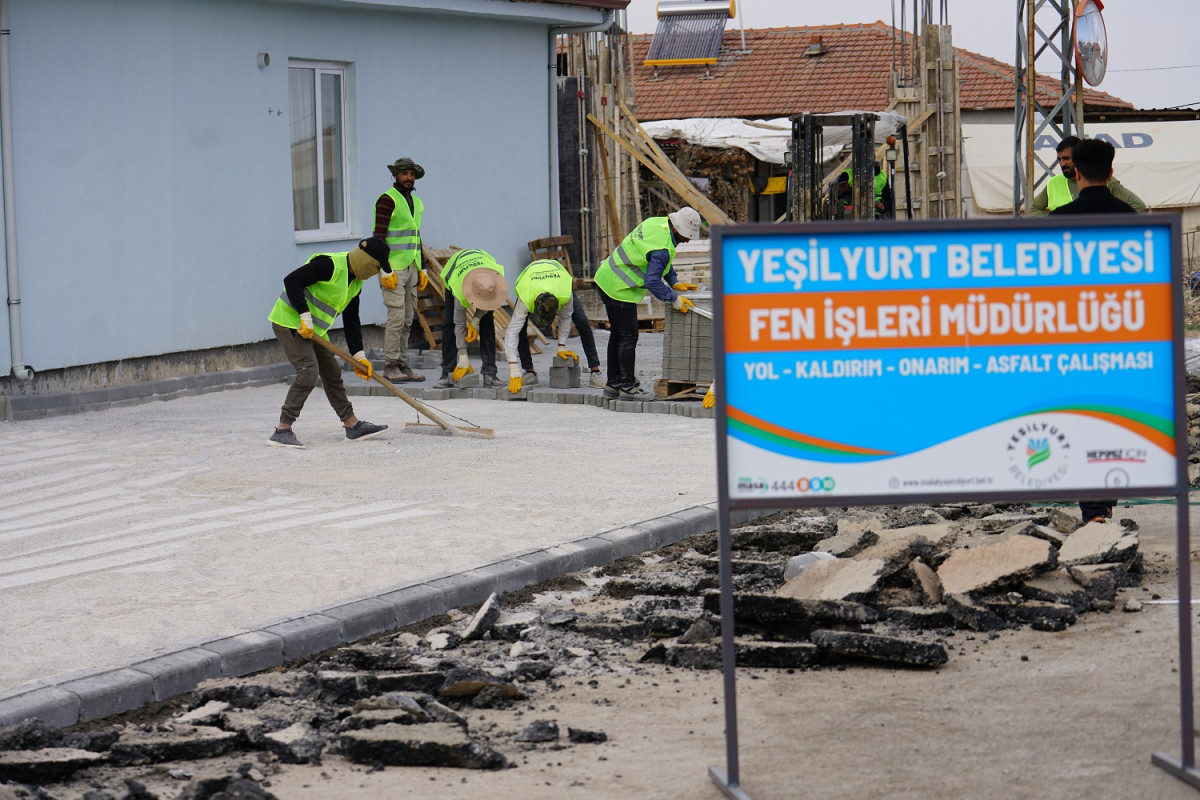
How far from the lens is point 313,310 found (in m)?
10.8

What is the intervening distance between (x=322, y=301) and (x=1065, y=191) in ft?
17.4

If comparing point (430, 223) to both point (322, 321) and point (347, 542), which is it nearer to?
point (322, 321)

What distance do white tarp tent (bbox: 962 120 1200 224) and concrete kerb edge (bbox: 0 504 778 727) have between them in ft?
76.5

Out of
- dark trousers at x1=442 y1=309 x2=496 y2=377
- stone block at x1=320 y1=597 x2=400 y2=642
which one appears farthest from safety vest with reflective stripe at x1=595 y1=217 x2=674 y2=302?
stone block at x1=320 y1=597 x2=400 y2=642

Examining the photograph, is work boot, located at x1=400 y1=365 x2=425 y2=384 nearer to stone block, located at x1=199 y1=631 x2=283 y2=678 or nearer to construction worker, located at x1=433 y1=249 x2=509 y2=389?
construction worker, located at x1=433 y1=249 x2=509 y2=389

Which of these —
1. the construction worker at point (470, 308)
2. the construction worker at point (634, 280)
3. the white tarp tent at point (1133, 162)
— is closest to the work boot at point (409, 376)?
the construction worker at point (470, 308)

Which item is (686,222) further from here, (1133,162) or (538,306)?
(1133,162)

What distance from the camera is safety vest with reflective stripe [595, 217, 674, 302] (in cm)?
1267

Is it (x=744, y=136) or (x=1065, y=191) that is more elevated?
(x=744, y=136)

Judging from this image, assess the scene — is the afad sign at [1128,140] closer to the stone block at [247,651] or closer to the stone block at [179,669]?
the stone block at [247,651]

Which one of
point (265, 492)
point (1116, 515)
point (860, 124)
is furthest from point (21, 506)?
point (860, 124)

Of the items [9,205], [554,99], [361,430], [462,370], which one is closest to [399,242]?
[462,370]

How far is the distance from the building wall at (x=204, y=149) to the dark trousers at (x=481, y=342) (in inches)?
77.4

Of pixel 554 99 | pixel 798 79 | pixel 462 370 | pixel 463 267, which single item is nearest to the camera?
pixel 463 267
